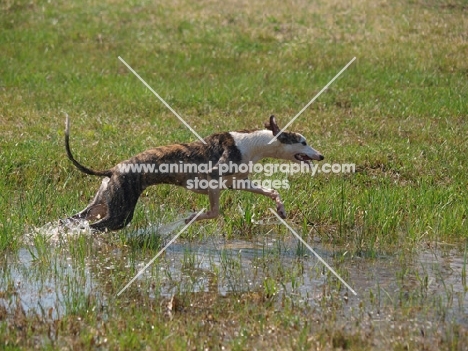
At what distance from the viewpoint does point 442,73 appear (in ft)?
66.7

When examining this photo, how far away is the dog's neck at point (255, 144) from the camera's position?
11.1m

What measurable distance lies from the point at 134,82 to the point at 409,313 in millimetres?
12365

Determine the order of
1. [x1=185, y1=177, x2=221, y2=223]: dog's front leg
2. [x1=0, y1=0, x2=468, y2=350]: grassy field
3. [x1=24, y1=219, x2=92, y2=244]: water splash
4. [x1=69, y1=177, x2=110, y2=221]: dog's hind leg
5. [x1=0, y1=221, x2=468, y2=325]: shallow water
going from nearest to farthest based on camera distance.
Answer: [x1=0, y1=0, x2=468, y2=350]: grassy field
[x1=0, y1=221, x2=468, y2=325]: shallow water
[x1=24, y1=219, x2=92, y2=244]: water splash
[x1=69, y1=177, x2=110, y2=221]: dog's hind leg
[x1=185, y1=177, x2=221, y2=223]: dog's front leg

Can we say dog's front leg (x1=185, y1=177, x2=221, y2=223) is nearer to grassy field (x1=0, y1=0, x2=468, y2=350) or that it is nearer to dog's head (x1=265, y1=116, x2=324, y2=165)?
grassy field (x1=0, y1=0, x2=468, y2=350)

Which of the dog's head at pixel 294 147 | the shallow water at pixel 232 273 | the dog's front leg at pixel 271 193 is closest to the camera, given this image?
the shallow water at pixel 232 273

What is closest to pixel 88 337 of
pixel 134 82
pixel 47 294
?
pixel 47 294

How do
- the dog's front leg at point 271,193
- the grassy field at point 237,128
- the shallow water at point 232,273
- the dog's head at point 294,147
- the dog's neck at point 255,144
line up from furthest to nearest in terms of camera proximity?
→ the dog's head at point 294,147 → the dog's neck at point 255,144 → the dog's front leg at point 271,193 → the shallow water at point 232,273 → the grassy field at point 237,128

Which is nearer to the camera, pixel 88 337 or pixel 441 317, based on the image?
pixel 88 337

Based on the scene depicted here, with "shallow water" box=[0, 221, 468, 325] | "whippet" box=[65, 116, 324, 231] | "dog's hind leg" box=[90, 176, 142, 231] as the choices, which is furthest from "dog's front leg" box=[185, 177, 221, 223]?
"dog's hind leg" box=[90, 176, 142, 231]

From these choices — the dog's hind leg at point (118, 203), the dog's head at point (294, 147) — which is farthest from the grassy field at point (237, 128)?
the dog's head at point (294, 147)

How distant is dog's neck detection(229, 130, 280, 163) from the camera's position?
11062 millimetres

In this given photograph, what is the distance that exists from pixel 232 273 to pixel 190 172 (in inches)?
71.9

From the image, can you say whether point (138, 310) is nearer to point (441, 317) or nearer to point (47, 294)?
point (47, 294)

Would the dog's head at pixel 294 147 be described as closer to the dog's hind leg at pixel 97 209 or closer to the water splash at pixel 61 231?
the dog's hind leg at pixel 97 209
